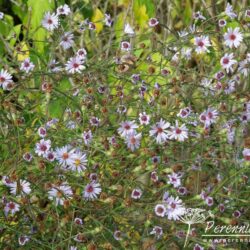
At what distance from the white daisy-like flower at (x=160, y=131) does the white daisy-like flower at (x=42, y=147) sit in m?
0.29

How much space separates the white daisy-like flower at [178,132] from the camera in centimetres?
204

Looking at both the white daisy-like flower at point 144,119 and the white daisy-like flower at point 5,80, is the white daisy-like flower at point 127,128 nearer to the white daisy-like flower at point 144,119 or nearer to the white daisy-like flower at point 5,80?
the white daisy-like flower at point 144,119

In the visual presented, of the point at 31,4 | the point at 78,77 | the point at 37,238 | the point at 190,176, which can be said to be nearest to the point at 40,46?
the point at 31,4

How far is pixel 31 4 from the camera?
270 centimetres

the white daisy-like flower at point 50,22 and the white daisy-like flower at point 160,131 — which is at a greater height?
the white daisy-like flower at point 50,22

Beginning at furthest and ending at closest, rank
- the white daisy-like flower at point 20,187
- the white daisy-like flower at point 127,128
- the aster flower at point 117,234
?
1. the white daisy-like flower at point 127,128
2. the aster flower at point 117,234
3. the white daisy-like flower at point 20,187

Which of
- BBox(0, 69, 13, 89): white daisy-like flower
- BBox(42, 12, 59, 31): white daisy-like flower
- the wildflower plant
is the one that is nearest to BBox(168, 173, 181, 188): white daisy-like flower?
the wildflower plant

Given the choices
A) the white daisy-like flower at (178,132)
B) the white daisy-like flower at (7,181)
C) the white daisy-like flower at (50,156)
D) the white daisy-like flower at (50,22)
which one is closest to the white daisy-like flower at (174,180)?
the white daisy-like flower at (178,132)

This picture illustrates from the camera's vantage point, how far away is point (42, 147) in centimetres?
201

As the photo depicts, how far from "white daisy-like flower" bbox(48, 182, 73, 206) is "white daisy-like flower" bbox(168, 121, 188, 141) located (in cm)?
33

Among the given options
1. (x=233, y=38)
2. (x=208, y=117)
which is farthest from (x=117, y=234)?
(x=233, y=38)

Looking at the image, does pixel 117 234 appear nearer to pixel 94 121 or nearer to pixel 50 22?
pixel 94 121

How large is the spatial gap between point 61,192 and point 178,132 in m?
0.39

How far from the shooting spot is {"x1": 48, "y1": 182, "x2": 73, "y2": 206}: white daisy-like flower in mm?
1884
